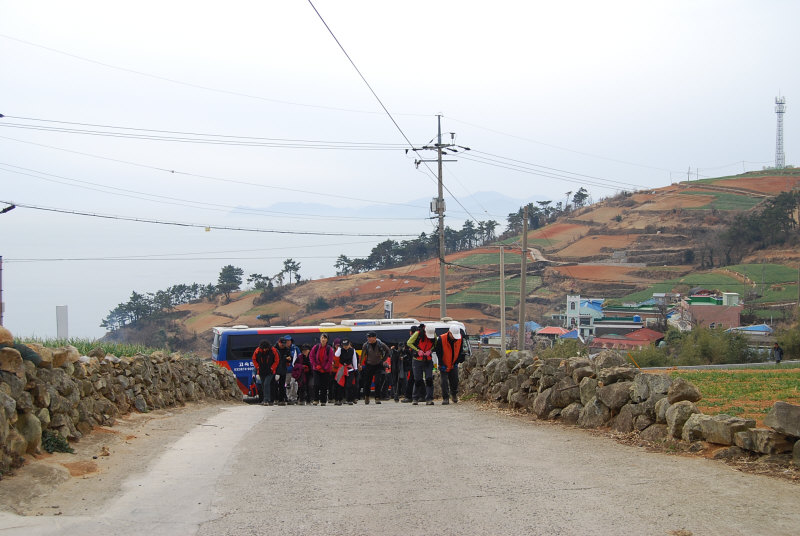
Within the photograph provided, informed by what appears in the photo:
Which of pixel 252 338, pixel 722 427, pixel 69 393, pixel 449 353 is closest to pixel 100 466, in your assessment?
pixel 69 393

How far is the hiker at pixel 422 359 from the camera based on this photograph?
1733cm

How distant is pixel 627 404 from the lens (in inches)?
437

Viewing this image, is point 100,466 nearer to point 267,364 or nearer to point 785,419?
point 785,419

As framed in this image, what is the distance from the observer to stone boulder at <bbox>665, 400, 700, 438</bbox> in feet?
31.7

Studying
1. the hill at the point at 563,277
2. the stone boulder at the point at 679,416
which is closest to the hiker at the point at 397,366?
the stone boulder at the point at 679,416

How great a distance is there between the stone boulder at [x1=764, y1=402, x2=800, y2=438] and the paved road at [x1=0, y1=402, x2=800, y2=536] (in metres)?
0.62

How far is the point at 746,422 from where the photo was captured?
8641 millimetres

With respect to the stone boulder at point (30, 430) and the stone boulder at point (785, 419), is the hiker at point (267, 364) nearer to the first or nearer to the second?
the stone boulder at point (30, 430)

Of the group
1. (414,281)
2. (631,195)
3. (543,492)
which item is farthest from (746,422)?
(631,195)

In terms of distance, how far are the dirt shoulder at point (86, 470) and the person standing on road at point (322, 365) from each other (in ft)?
22.5

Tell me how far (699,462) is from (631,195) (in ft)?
450

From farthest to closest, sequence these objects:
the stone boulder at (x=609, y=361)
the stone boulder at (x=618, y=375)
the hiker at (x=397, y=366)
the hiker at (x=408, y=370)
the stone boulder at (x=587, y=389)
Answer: the hiker at (x=397, y=366) → the hiker at (x=408, y=370) → the stone boulder at (x=609, y=361) → the stone boulder at (x=587, y=389) → the stone boulder at (x=618, y=375)

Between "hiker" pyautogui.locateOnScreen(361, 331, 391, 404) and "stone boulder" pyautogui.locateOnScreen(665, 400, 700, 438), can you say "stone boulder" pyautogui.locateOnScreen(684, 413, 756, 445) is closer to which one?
"stone boulder" pyautogui.locateOnScreen(665, 400, 700, 438)

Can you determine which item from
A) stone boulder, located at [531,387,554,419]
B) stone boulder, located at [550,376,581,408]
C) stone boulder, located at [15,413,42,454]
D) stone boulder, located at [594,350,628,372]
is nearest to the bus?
stone boulder, located at [531,387,554,419]
